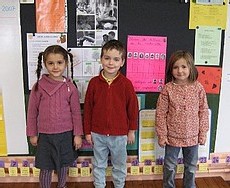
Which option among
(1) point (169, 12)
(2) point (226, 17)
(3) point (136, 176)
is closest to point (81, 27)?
(1) point (169, 12)

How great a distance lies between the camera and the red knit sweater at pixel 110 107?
1833 millimetres

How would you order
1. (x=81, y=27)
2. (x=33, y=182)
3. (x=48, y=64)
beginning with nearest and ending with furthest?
(x=48, y=64), (x=81, y=27), (x=33, y=182)

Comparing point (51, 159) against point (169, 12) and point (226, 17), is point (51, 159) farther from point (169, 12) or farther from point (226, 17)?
point (226, 17)

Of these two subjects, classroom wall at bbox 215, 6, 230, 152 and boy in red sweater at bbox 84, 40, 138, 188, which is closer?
boy in red sweater at bbox 84, 40, 138, 188

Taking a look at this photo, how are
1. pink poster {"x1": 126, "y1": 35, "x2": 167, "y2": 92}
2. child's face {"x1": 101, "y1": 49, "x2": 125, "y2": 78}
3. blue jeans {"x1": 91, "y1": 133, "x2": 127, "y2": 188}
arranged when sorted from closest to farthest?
1. child's face {"x1": 101, "y1": 49, "x2": 125, "y2": 78}
2. blue jeans {"x1": 91, "y1": 133, "x2": 127, "y2": 188}
3. pink poster {"x1": 126, "y1": 35, "x2": 167, "y2": 92}

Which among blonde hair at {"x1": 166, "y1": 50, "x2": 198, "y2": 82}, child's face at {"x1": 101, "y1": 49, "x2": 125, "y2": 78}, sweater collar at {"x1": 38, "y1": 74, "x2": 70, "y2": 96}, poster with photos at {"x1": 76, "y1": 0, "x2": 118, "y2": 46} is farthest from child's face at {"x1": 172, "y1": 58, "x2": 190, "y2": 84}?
sweater collar at {"x1": 38, "y1": 74, "x2": 70, "y2": 96}

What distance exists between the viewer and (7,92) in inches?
79.7

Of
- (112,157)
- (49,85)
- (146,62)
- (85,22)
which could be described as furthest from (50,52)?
(112,157)

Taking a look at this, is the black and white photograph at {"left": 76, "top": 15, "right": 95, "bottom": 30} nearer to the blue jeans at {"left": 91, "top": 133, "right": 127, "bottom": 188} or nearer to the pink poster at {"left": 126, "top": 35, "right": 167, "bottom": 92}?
the pink poster at {"left": 126, "top": 35, "right": 167, "bottom": 92}

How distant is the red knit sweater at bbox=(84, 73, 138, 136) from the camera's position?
6.01 ft

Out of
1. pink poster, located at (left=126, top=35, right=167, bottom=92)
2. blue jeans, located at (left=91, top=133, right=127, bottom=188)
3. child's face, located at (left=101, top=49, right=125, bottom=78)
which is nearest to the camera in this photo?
child's face, located at (left=101, top=49, right=125, bottom=78)

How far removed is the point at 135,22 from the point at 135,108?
22.1 inches

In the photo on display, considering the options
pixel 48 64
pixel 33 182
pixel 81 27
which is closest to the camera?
pixel 48 64

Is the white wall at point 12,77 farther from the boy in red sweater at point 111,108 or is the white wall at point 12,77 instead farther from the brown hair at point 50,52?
the boy in red sweater at point 111,108
